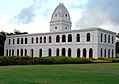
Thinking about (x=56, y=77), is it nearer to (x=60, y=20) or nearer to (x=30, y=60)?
(x=30, y=60)

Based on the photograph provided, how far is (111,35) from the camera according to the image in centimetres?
6034

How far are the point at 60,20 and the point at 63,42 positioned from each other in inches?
278

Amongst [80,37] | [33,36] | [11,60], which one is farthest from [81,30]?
[11,60]

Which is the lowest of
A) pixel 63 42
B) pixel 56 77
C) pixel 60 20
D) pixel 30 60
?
pixel 56 77

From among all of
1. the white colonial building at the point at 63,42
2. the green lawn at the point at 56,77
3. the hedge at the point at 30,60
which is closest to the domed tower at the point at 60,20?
the white colonial building at the point at 63,42

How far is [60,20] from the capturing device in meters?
64.9

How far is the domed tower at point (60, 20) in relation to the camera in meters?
65.3

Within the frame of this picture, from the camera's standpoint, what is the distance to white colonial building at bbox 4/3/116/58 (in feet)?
183

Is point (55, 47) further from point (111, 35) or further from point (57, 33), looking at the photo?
point (111, 35)

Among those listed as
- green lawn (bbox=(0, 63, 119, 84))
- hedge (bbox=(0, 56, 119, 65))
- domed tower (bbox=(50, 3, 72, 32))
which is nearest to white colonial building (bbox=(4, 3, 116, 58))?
domed tower (bbox=(50, 3, 72, 32))

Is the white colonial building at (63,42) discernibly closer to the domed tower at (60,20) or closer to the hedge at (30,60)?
the domed tower at (60,20)

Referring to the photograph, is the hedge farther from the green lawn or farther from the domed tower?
the domed tower

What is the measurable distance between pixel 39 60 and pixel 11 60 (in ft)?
14.1

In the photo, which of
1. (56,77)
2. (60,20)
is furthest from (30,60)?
(60,20)
